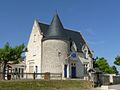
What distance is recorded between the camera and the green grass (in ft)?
99.1

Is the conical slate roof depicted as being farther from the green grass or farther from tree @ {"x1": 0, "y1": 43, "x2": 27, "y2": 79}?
the green grass

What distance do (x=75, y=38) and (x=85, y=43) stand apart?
2.90 meters

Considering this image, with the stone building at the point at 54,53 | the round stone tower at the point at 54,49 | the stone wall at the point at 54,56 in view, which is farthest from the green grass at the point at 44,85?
the stone building at the point at 54,53

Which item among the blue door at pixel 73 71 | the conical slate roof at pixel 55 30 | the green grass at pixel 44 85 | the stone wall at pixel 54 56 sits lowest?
the green grass at pixel 44 85

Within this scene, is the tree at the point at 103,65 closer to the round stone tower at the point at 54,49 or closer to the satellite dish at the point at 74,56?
the satellite dish at the point at 74,56

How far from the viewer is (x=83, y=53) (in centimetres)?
5588

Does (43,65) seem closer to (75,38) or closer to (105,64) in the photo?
(75,38)

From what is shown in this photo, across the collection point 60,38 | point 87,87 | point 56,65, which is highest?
point 60,38

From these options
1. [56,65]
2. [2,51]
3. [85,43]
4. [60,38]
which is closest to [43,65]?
[56,65]

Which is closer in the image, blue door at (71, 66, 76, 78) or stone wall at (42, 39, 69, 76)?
stone wall at (42, 39, 69, 76)

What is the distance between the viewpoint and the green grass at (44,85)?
30219 millimetres

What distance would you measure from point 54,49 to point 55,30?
3433mm

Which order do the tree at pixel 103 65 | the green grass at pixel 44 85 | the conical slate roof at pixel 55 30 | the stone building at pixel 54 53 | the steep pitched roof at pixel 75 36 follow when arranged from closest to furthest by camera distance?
the green grass at pixel 44 85, the stone building at pixel 54 53, the conical slate roof at pixel 55 30, the steep pitched roof at pixel 75 36, the tree at pixel 103 65

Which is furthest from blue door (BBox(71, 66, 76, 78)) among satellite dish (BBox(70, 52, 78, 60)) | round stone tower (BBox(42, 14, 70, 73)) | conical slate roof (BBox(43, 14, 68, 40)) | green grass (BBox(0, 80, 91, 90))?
green grass (BBox(0, 80, 91, 90))
